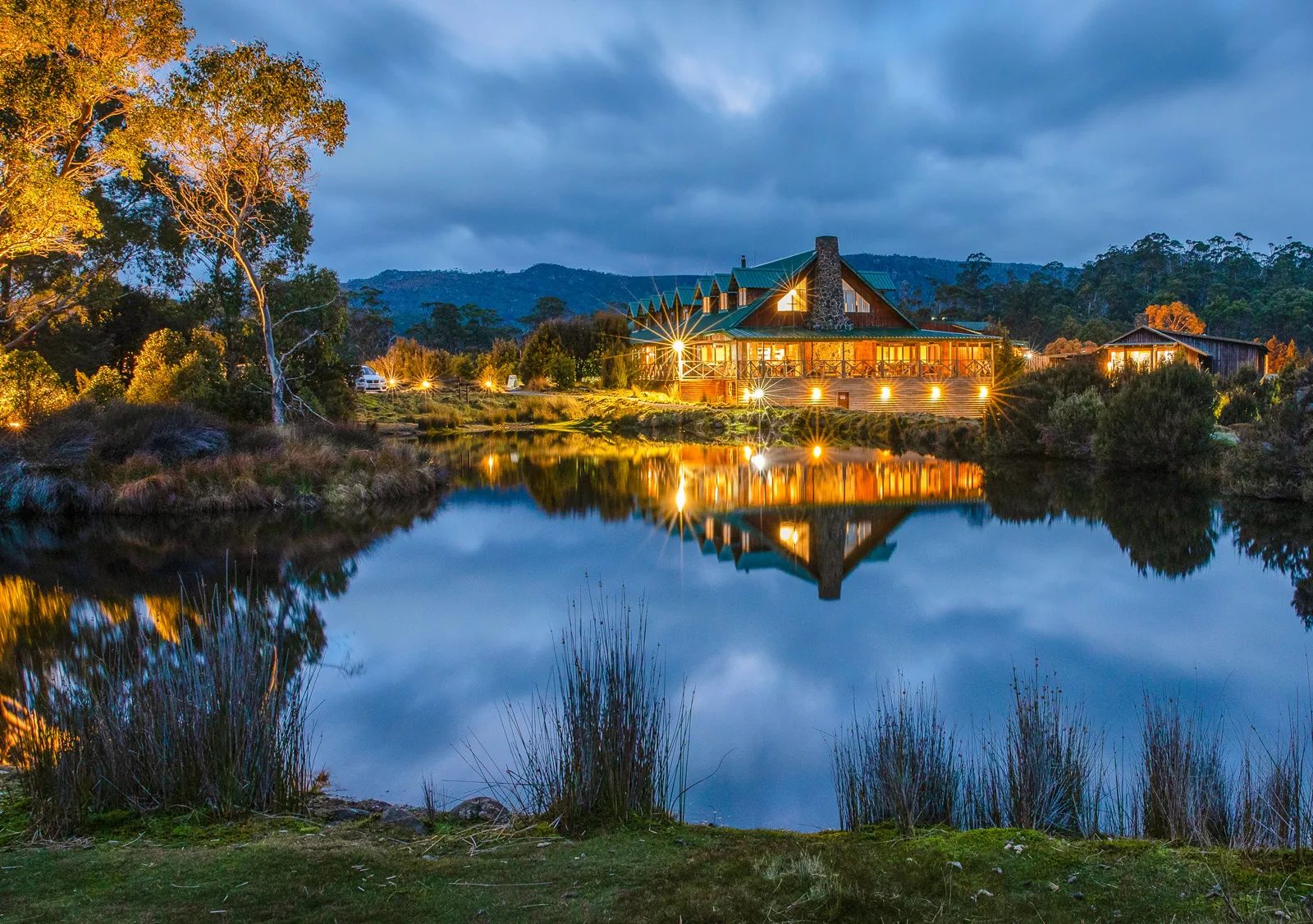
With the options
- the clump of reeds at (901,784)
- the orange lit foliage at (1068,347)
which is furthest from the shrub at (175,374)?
the orange lit foliage at (1068,347)

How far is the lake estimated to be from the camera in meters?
6.71

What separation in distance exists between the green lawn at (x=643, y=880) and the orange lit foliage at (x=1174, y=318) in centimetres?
6231

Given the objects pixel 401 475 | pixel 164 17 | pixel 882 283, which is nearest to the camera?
pixel 164 17

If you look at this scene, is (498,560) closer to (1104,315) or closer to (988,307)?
(988,307)

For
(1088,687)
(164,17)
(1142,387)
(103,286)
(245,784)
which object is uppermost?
(164,17)

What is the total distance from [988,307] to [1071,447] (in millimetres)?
62018

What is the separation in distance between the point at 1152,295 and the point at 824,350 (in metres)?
55.6

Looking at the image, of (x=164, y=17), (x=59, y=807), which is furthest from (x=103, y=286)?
(x=59, y=807)

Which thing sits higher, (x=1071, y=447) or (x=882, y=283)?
(x=882, y=283)

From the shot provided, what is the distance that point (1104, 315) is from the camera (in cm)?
8162

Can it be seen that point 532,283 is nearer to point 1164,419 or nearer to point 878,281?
point 878,281

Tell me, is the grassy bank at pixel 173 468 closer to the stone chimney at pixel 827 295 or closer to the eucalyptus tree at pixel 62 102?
the eucalyptus tree at pixel 62 102

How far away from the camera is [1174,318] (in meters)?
58.1

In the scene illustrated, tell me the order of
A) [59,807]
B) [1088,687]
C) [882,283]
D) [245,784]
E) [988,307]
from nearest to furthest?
[59,807]
[245,784]
[1088,687]
[882,283]
[988,307]
